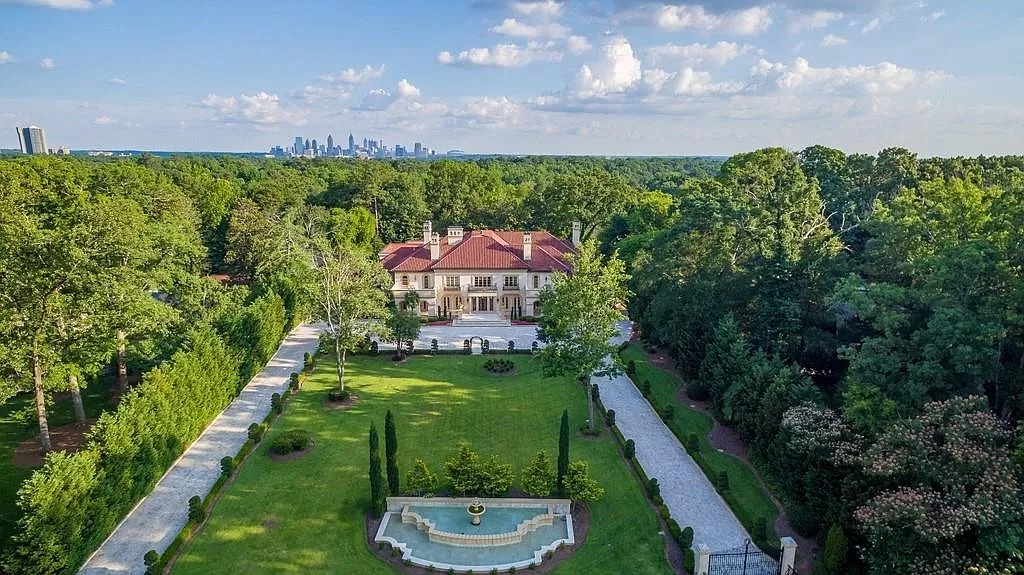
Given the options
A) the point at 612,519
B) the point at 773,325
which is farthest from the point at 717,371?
the point at 612,519

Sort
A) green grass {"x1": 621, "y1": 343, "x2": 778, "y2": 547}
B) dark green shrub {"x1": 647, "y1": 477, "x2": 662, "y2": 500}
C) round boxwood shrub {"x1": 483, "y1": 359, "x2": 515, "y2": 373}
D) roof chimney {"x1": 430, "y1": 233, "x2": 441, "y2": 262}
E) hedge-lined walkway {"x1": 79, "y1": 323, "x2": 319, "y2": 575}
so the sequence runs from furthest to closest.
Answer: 1. roof chimney {"x1": 430, "y1": 233, "x2": 441, "y2": 262}
2. round boxwood shrub {"x1": 483, "y1": 359, "x2": 515, "y2": 373}
3. dark green shrub {"x1": 647, "y1": 477, "x2": 662, "y2": 500}
4. green grass {"x1": 621, "y1": 343, "x2": 778, "y2": 547}
5. hedge-lined walkway {"x1": 79, "y1": 323, "x2": 319, "y2": 575}

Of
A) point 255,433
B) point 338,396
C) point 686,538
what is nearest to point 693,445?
point 686,538

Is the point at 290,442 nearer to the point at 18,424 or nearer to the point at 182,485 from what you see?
the point at 182,485

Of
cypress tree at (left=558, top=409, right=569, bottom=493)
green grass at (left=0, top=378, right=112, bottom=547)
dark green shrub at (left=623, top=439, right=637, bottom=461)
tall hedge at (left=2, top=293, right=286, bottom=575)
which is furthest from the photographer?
dark green shrub at (left=623, top=439, right=637, bottom=461)

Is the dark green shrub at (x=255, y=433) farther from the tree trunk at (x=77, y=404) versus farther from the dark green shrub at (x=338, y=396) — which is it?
the tree trunk at (x=77, y=404)

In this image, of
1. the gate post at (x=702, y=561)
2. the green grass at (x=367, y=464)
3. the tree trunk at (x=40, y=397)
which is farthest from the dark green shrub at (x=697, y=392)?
the tree trunk at (x=40, y=397)

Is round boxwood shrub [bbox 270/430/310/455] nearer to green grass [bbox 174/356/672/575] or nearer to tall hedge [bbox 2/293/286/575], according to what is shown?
green grass [bbox 174/356/672/575]

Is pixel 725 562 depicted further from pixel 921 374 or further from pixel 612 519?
pixel 921 374

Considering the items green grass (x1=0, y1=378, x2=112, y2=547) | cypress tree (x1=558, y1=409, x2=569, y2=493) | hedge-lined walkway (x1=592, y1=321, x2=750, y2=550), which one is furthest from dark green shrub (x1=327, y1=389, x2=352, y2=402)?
cypress tree (x1=558, y1=409, x2=569, y2=493)
